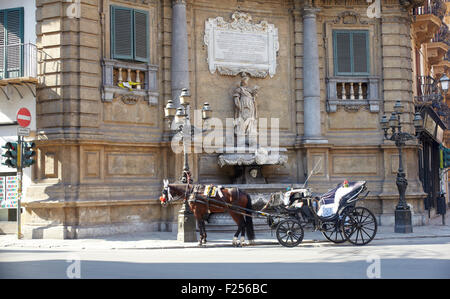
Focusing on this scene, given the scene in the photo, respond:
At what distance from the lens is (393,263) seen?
12352mm

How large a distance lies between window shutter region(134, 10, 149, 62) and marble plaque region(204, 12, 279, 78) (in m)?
2.38

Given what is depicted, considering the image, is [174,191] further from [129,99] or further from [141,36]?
[141,36]

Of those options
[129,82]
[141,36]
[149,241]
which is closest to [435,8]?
[141,36]

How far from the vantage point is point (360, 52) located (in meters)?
24.5

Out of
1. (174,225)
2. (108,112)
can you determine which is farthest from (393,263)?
A: (108,112)

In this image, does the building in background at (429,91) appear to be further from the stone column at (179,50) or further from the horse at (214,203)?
the horse at (214,203)

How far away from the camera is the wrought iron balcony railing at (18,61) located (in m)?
20.2

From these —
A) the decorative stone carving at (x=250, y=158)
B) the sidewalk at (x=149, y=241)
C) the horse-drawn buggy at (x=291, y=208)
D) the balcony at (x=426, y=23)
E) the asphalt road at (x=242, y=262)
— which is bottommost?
the sidewalk at (x=149, y=241)

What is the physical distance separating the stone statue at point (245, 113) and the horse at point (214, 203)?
594 centimetres

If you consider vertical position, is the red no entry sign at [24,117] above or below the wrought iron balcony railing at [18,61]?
below

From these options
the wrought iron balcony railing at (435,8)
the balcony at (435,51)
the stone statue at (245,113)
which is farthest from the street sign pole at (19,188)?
the balcony at (435,51)

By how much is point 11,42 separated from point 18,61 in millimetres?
870

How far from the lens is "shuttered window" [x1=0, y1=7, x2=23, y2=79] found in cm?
2048

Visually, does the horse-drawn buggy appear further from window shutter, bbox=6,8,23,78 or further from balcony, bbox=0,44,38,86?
window shutter, bbox=6,8,23,78
